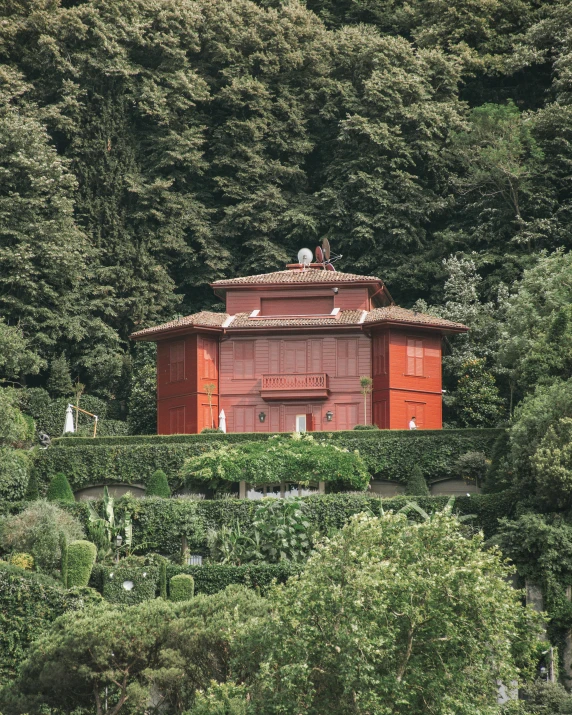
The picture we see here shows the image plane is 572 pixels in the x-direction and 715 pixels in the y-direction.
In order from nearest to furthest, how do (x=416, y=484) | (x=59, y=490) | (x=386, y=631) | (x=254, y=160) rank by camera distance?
(x=386, y=631) → (x=59, y=490) → (x=416, y=484) → (x=254, y=160)

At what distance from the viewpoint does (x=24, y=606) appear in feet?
121

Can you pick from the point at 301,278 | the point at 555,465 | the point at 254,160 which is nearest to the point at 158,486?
the point at 555,465

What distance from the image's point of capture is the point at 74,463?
47.7 metres

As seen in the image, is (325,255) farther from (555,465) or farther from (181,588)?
(181,588)

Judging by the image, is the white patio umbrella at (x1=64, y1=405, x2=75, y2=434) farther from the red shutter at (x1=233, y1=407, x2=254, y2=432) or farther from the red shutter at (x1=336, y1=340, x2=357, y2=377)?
the red shutter at (x1=336, y1=340, x2=357, y2=377)

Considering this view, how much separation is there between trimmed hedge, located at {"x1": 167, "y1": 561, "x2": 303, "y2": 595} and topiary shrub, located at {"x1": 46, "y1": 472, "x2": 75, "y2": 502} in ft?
20.1

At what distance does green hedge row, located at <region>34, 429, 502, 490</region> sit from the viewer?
47312 millimetres

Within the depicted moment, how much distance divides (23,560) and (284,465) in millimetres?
9504

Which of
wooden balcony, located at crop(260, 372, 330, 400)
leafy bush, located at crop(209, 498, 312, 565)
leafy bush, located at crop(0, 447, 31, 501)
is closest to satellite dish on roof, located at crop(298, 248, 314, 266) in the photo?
wooden balcony, located at crop(260, 372, 330, 400)

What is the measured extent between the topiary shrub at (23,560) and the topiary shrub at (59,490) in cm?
453

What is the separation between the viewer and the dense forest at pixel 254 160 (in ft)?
198

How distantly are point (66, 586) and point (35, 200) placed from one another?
2536cm

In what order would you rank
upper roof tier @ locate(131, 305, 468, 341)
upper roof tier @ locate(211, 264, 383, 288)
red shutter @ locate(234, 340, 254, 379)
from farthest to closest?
upper roof tier @ locate(211, 264, 383, 288)
red shutter @ locate(234, 340, 254, 379)
upper roof tier @ locate(131, 305, 468, 341)

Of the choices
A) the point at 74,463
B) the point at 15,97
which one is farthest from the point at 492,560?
the point at 15,97
